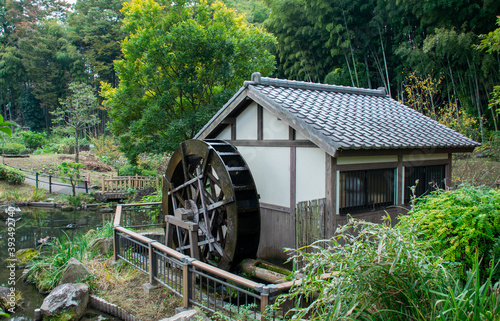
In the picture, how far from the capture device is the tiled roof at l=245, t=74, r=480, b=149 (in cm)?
568

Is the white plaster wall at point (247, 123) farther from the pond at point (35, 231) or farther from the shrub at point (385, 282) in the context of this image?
the shrub at point (385, 282)

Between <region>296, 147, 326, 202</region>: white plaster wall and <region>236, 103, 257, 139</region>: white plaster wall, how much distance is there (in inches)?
53.1

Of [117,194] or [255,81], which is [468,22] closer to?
[255,81]

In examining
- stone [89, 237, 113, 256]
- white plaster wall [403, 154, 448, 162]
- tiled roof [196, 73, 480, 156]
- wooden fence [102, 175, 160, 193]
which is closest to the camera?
tiled roof [196, 73, 480, 156]

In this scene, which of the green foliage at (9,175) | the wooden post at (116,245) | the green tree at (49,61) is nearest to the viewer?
the wooden post at (116,245)

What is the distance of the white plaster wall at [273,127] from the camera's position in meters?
6.58

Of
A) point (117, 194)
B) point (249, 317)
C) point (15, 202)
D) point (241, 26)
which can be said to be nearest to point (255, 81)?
point (249, 317)

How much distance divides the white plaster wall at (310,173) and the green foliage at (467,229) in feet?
7.17

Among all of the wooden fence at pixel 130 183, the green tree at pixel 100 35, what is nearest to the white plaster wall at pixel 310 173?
the wooden fence at pixel 130 183

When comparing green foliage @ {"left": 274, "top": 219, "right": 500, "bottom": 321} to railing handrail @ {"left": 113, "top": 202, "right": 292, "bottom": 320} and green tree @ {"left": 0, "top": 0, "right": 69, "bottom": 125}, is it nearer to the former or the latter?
railing handrail @ {"left": 113, "top": 202, "right": 292, "bottom": 320}

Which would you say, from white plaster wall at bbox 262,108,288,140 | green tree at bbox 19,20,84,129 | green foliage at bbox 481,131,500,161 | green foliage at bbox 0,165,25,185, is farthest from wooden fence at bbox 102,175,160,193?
green tree at bbox 19,20,84,129

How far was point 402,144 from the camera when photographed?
5922 mm

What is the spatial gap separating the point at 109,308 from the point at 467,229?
5.35 meters

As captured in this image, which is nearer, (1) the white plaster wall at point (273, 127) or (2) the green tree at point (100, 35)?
(1) the white plaster wall at point (273, 127)
